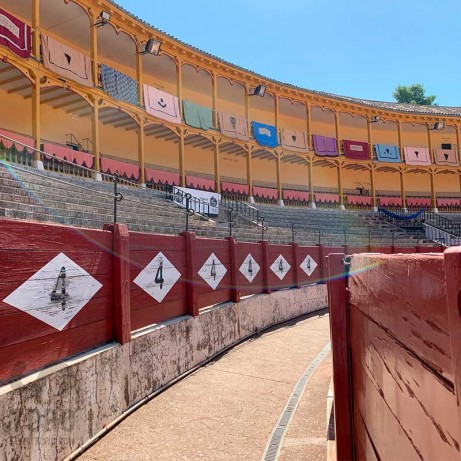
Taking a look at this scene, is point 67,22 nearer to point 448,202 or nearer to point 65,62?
point 65,62

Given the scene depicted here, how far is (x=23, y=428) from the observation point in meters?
3.08

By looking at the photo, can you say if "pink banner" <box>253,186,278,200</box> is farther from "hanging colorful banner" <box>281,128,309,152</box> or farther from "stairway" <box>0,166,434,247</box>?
"hanging colorful banner" <box>281,128,309,152</box>

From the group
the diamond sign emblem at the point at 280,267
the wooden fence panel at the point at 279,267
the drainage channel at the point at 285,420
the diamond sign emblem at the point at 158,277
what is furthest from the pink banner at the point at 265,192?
the diamond sign emblem at the point at 158,277

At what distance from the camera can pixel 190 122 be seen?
68.7 feet

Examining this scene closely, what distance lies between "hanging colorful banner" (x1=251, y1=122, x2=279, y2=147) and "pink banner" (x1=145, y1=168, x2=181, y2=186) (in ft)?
20.5

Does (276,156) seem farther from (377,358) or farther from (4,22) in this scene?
(377,358)

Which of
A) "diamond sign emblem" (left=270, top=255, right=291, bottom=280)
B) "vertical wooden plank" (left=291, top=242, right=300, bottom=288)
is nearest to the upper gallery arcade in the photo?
"diamond sign emblem" (left=270, top=255, right=291, bottom=280)

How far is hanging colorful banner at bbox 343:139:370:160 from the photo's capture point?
2842 cm

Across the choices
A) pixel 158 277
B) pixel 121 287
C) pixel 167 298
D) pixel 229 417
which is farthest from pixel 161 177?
→ pixel 229 417

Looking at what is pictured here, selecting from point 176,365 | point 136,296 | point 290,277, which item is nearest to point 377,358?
point 136,296

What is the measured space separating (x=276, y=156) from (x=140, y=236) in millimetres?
20935

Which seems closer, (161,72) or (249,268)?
(249,268)

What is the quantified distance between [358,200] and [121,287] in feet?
86.1

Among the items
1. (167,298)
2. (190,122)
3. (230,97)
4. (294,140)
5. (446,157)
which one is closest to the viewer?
(167,298)
